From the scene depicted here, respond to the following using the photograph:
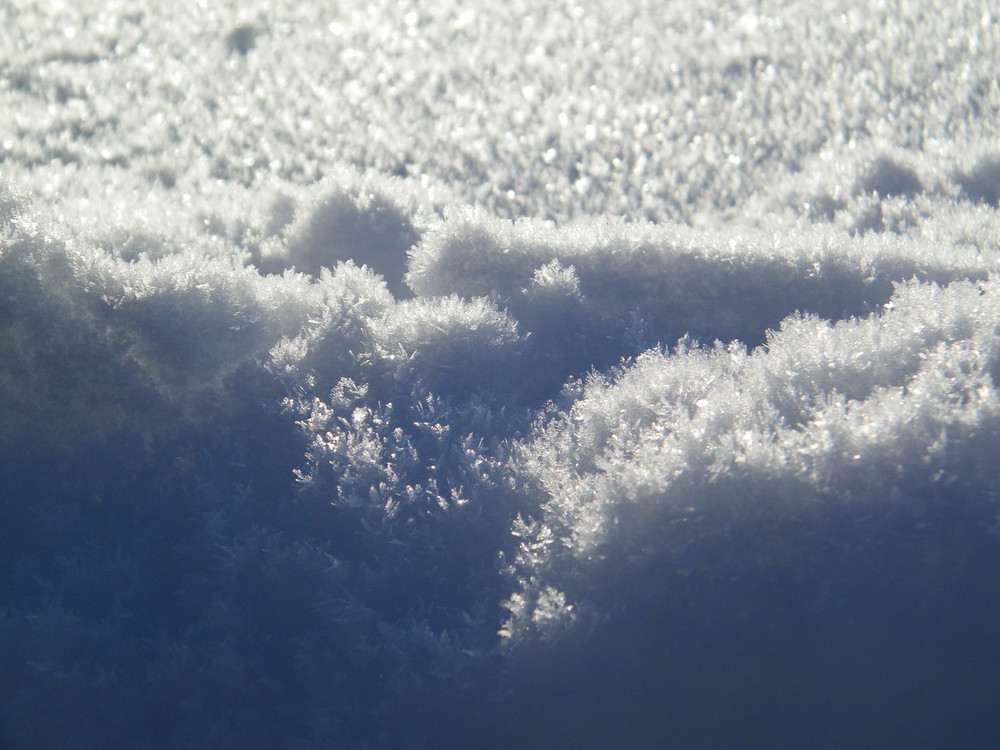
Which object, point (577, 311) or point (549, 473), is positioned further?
point (577, 311)

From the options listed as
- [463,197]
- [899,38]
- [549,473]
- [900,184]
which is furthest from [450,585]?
[899,38]

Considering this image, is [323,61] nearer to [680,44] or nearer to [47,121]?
[47,121]

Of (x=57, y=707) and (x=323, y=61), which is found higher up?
(x=323, y=61)

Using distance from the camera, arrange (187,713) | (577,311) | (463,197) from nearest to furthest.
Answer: (187,713) → (577,311) → (463,197)

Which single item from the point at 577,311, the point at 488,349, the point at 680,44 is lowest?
the point at 488,349

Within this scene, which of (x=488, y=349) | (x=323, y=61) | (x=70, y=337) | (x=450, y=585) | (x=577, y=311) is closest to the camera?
(x=450, y=585)

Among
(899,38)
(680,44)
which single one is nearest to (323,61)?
(680,44)
